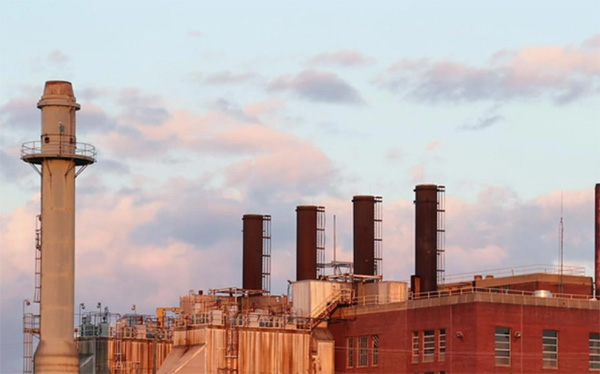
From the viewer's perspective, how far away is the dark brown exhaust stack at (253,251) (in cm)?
11725

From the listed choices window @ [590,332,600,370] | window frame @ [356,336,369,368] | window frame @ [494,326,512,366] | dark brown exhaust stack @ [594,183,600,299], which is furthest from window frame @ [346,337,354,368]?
dark brown exhaust stack @ [594,183,600,299]

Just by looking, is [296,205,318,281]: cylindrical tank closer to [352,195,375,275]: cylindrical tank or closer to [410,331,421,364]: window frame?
[352,195,375,275]: cylindrical tank

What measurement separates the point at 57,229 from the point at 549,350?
33846 mm

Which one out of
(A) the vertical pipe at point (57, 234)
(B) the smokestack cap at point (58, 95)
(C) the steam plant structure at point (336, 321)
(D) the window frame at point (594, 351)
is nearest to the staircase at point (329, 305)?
(C) the steam plant structure at point (336, 321)

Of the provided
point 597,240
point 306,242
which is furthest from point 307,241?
point 597,240

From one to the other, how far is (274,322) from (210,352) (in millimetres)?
5992

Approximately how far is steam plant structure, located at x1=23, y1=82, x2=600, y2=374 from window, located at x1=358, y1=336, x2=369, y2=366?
0.30 feet

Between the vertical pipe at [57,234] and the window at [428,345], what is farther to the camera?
the window at [428,345]

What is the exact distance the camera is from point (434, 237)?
336ft

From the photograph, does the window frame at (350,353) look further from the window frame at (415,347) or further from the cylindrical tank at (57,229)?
the cylindrical tank at (57,229)

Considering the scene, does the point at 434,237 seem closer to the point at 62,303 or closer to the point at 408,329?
the point at 408,329

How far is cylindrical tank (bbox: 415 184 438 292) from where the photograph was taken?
10181 centimetres

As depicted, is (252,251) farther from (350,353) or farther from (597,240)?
(597,240)

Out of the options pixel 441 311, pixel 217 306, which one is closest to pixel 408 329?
pixel 441 311
